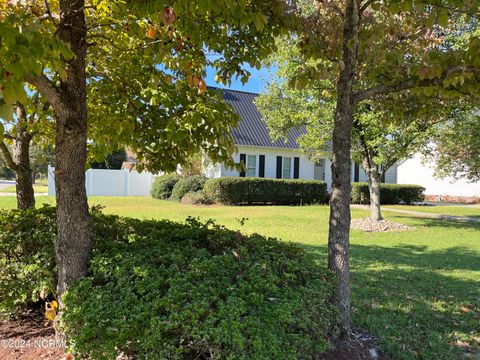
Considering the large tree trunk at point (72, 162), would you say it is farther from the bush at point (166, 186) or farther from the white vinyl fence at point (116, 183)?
the white vinyl fence at point (116, 183)

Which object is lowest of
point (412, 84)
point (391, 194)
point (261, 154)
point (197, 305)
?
point (197, 305)

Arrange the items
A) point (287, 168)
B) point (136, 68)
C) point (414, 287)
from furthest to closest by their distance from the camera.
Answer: point (287, 168) < point (414, 287) < point (136, 68)

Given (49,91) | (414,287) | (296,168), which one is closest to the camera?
(49,91)

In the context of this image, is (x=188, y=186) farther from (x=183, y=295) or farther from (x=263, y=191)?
(x=183, y=295)

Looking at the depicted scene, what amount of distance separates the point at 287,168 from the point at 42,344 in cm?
2259

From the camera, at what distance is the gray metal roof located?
2377 cm

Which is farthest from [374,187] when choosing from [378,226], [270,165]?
[270,165]

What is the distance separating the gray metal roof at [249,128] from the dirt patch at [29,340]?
19.4 metres

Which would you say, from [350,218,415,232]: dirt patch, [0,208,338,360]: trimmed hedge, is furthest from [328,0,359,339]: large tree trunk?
[350,218,415,232]: dirt patch

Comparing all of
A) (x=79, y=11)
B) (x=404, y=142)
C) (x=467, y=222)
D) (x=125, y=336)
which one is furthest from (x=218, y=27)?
(x=467, y=222)

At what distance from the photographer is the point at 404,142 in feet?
38.4

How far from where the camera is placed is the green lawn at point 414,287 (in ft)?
12.8

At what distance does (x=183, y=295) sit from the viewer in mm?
2580

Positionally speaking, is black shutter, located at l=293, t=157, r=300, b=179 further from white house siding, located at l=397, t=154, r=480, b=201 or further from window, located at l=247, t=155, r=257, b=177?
white house siding, located at l=397, t=154, r=480, b=201
